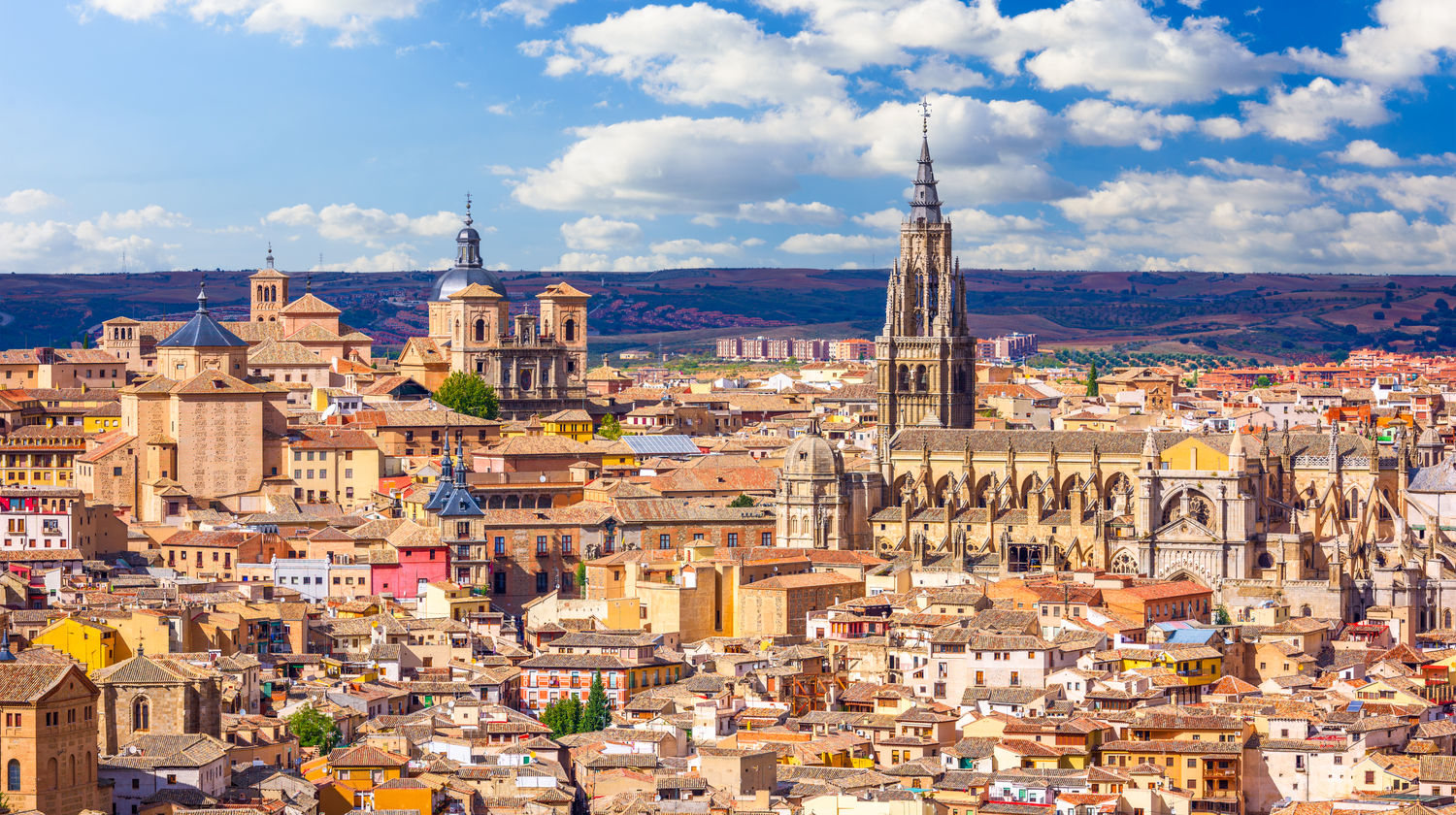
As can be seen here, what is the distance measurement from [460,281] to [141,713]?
9067 cm

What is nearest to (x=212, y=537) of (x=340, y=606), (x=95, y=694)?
(x=340, y=606)

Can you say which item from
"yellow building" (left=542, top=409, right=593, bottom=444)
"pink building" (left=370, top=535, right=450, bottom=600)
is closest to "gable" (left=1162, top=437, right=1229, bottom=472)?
"pink building" (left=370, top=535, right=450, bottom=600)

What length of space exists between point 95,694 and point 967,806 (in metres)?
18.5

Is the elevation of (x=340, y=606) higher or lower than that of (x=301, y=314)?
lower

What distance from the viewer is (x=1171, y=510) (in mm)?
93188

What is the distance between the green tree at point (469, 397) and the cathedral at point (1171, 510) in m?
25.0

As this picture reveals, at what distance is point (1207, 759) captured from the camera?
6400 cm

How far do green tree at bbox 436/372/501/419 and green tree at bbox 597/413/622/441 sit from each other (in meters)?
5.01

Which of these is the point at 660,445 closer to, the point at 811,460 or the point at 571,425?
the point at 571,425

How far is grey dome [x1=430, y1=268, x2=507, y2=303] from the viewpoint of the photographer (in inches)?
5881

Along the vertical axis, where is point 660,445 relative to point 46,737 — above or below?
above

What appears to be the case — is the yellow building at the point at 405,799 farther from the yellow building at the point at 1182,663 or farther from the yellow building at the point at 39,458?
the yellow building at the point at 39,458

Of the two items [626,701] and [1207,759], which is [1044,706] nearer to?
[1207,759]

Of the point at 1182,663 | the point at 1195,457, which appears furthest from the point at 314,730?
the point at 1195,457
